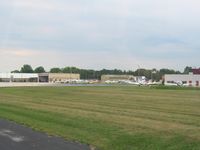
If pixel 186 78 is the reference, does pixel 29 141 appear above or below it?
below

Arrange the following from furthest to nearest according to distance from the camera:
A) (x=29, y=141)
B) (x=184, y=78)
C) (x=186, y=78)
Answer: (x=184, y=78), (x=186, y=78), (x=29, y=141)

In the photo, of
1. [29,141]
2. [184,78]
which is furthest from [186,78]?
[29,141]

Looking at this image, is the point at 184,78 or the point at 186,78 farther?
the point at 184,78

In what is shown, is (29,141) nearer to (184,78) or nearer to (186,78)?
(186,78)

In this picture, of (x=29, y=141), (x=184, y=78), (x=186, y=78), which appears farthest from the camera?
(x=184, y=78)

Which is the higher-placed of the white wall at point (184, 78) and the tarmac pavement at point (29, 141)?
the white wall at point (184, 78)

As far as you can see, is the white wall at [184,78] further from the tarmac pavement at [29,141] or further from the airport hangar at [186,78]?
the tarmac pavement at [29,141]

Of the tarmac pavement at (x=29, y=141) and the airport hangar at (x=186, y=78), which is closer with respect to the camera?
the tarmac pavement at (x=29, y=141)

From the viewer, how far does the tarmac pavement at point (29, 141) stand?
49.8 ft

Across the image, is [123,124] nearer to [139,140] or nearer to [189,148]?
[139,140]

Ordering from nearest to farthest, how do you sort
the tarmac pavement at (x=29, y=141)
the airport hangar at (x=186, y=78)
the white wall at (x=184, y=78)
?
the tarmac pavement at (x=29, y=141), the airport hangar at (x=186, y=78), the white wall at (x=184, y=78)

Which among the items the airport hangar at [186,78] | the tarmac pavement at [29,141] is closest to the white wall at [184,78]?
the airport hangar at [186,78]

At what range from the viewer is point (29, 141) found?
1664cm

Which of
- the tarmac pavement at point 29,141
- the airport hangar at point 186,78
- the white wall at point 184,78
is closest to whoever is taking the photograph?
the tarmac pavement at point 29,141
